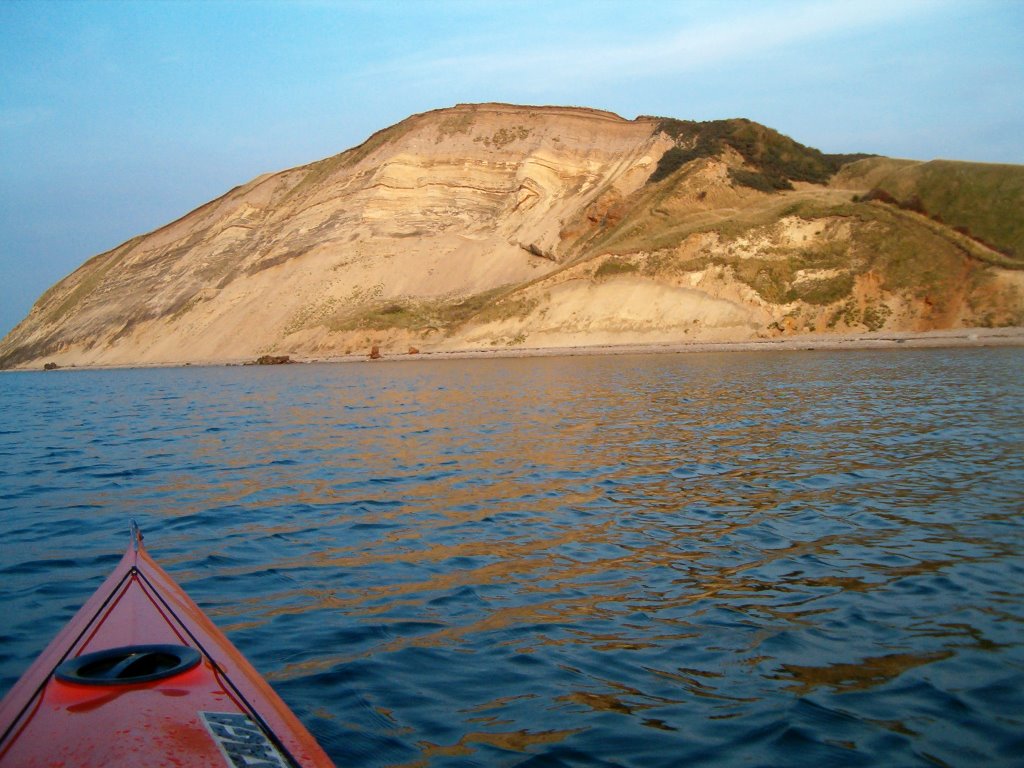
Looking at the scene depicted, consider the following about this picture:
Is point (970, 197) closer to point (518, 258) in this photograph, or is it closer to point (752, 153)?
point (752, 153)

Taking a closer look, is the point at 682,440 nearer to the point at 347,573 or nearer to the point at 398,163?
A: the point at 347,573

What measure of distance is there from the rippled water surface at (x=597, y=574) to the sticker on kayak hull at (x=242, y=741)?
52.5 inches

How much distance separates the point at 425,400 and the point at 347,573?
16.7m

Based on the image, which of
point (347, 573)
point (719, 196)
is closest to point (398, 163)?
point (719, 196)

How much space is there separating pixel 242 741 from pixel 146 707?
434 mm

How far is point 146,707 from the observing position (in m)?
3.28

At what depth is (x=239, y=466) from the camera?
1418 centimetres

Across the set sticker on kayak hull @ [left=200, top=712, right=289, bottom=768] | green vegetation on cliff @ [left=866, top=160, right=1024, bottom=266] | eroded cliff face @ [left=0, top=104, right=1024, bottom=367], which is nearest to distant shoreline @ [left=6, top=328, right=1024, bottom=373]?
eroded cliff face @ [left=0, top=104, right=1024, bottom=367]

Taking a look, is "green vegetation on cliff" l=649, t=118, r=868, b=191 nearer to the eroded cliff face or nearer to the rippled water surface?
the eroded cliff face

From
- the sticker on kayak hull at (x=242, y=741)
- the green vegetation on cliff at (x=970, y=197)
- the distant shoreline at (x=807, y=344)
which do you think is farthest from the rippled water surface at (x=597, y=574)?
the green vegetation on cliff at (x=970, y=197)

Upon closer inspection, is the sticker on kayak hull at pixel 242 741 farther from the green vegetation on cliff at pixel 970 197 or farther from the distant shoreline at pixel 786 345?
the green vegetation on cliff at pixel 970 197

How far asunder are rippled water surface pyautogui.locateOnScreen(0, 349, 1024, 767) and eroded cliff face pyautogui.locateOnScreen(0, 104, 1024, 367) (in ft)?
104

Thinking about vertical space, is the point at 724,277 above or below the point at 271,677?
above

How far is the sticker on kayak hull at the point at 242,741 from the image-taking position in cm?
298
